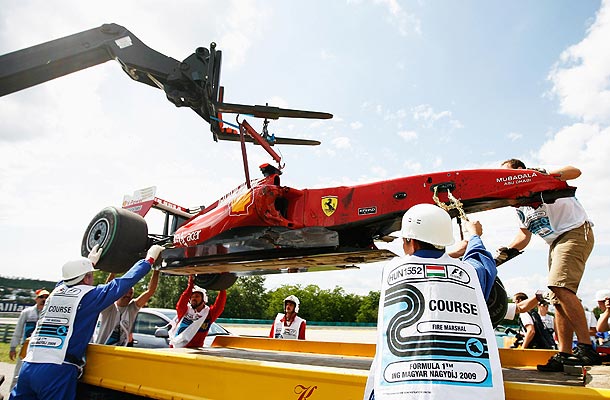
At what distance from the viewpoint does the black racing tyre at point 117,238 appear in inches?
224

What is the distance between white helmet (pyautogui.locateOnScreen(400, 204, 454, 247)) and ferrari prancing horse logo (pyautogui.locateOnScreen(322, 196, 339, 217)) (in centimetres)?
229

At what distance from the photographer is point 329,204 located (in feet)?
15.0

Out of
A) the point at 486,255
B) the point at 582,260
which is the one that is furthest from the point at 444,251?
the point at 582,260

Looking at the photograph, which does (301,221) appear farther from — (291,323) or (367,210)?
(291,323)

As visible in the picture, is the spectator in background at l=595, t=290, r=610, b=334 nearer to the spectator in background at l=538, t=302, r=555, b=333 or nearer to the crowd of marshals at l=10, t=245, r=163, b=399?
the spectator in background at l=538, t=302, r=555, b=333

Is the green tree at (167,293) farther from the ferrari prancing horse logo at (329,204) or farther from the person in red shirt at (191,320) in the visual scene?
the ferrari prancing horse logo at (329,204)

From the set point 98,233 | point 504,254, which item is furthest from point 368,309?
point 504,254

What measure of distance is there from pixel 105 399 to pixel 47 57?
402 centimetres

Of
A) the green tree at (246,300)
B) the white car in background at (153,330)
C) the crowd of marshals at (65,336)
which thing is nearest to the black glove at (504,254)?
the crowd of marshals at (65,336)

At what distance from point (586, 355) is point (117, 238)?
5.11 meters

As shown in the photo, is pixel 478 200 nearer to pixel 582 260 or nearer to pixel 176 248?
pixel 582 260

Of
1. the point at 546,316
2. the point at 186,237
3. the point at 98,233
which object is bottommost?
the point at 546,316

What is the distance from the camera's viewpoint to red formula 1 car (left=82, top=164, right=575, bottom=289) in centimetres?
371

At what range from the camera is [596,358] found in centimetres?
299
